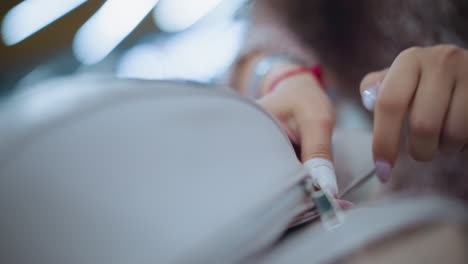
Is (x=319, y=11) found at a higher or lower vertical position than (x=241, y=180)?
higher

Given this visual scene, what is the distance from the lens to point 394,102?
0.19m

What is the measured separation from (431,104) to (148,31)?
0.34 meters

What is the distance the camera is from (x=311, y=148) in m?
0.22

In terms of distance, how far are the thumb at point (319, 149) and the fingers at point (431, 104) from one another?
5cm

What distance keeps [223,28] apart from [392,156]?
0.85 ft

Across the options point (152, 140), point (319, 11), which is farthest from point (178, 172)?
point (319, 11)

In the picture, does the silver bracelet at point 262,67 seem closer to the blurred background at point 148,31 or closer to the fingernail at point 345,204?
the blurred background at point 148,31

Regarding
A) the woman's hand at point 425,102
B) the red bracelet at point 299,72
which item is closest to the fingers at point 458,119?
the woman's hand at point 425,102

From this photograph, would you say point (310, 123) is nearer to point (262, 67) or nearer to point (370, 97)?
point (370, 97)

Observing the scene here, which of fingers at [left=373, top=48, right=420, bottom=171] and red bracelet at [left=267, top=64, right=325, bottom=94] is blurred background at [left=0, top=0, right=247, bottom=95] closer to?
red bracelet at [left=267, top=64, right=325, bottom=94]

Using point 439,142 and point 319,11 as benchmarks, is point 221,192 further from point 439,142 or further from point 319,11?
point 319,11

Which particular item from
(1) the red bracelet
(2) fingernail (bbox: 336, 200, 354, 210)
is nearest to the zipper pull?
(2) fingernail (bbox: 336, 200, 354, 210)

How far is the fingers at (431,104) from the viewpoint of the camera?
0.59 ft

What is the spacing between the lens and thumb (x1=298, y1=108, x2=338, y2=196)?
21 centimetres
